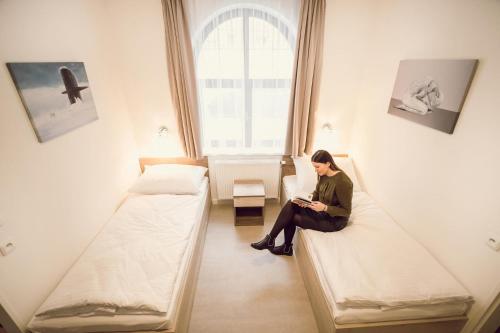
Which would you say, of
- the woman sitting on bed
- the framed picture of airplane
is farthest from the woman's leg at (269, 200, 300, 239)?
the framed picture of airplane

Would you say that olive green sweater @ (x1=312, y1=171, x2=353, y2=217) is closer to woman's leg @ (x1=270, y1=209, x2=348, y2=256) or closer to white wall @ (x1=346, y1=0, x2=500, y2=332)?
woman's leg @ (x1=270, y1=209, x2=348, y2=256)

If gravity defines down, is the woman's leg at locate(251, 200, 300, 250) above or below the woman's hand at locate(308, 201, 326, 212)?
below

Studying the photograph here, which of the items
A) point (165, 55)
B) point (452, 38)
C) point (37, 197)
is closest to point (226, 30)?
point (165, 55)

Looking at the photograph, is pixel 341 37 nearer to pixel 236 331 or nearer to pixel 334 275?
pixel 334 275

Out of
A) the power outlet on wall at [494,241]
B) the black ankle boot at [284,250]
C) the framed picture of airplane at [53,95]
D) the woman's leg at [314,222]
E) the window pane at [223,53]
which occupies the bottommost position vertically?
the black ankle boot at [284,250]

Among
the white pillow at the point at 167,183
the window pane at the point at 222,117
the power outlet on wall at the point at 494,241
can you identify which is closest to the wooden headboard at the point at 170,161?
the window pane at the point at 222,117

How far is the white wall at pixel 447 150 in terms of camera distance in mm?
1373

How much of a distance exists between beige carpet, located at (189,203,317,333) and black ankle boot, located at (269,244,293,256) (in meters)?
0.05

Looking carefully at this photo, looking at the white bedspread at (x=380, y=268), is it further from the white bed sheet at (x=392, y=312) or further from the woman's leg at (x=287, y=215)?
the woman's leg at (x=287, y=215)

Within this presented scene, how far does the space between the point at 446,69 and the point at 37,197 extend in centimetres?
290

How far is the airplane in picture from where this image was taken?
1.74 meters

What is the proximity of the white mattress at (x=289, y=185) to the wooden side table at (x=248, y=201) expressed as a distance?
0.29 meters

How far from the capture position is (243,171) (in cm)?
293

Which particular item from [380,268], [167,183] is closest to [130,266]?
[167,183]
